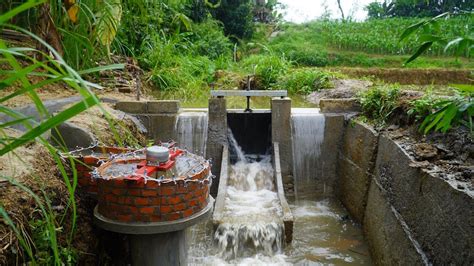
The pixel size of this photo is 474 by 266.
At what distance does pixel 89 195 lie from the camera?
3.06m

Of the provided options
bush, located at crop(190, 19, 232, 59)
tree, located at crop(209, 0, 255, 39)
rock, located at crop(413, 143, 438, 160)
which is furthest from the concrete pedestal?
tree, located at crop(209, 0, 255, 39)

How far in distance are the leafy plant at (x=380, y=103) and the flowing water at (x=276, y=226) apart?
66cm

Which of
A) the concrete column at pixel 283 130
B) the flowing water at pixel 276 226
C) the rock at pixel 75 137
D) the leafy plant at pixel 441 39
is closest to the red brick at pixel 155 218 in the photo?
the rock at pixel 75 137

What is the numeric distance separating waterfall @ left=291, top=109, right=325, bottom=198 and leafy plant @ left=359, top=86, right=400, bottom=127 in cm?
70

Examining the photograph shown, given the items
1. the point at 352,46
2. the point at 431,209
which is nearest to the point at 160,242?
the point at 431,209

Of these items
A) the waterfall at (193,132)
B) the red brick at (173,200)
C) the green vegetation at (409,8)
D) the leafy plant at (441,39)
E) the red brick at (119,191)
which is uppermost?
the green vegetation at (409,8)

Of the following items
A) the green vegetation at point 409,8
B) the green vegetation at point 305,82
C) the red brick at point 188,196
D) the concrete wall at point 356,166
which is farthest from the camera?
the green vegetation at point 409,8

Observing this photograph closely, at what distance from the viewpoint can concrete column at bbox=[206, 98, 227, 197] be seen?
571cm

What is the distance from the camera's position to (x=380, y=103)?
17.0ft

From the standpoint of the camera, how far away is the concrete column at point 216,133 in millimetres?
5715

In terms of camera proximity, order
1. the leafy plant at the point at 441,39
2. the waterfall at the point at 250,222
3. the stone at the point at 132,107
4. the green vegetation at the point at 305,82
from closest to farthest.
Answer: the leafy plant at the point at 441,39, the waterfall at the point at 250,222, the stone at the point at 132,107, the green vegetation at the point at 305,82

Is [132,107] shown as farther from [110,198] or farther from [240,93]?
[110,198]

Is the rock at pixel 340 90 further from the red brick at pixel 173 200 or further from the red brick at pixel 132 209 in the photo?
the red brick at pixel 132 209

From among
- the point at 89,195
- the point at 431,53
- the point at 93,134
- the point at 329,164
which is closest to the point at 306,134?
the point at 329,164
